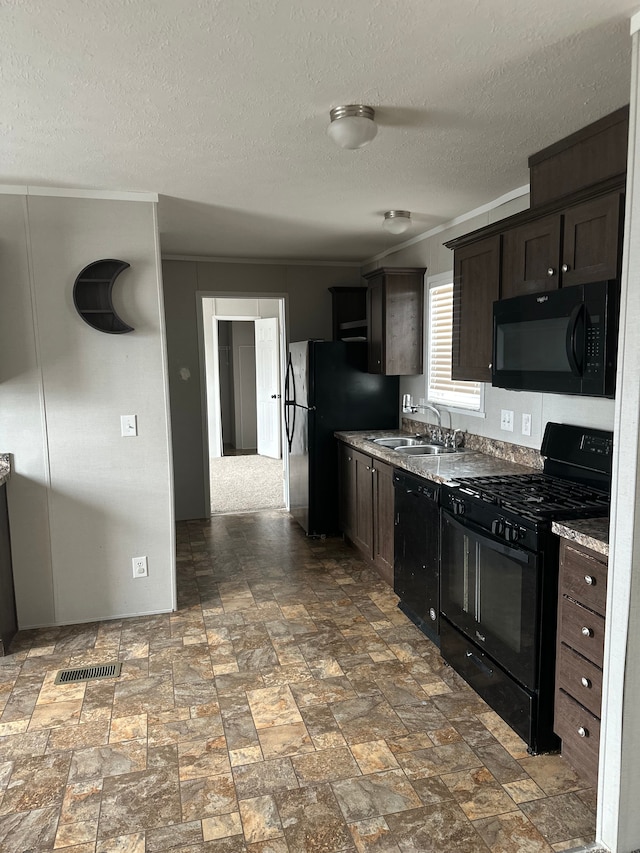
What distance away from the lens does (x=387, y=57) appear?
6.10 feet

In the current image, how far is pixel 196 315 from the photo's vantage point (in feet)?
18.2

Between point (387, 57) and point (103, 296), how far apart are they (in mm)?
2170

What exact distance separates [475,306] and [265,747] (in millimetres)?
2382

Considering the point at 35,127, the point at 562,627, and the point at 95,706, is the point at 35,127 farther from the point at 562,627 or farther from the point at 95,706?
the point at 562,627

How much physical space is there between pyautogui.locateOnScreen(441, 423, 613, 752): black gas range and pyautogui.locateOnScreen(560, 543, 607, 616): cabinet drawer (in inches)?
2.2

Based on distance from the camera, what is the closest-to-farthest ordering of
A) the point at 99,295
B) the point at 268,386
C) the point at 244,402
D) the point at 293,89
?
1. the point at 293,89
2. the point at 99,295
3. the point at 268,386
4. the point at 244,402

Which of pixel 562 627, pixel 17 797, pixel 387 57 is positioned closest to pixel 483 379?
pixel 562 627

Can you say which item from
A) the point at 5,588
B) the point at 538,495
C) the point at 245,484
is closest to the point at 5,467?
the point at 5,588

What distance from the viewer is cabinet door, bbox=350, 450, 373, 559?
4.27m

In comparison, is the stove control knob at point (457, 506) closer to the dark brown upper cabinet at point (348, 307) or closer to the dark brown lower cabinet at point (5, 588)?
the dark brown lower cabinet at point (5, 588)

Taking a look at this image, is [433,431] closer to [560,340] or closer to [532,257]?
→ [532,257]

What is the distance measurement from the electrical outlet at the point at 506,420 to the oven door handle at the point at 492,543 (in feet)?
2.89

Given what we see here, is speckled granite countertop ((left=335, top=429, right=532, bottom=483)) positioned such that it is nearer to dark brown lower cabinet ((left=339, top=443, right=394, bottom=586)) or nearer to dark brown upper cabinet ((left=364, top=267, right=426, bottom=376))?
dark brown lower cabinet ((left=339, top=443, right=394, bottom=586))

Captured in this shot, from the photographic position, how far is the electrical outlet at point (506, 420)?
3.55 meters
